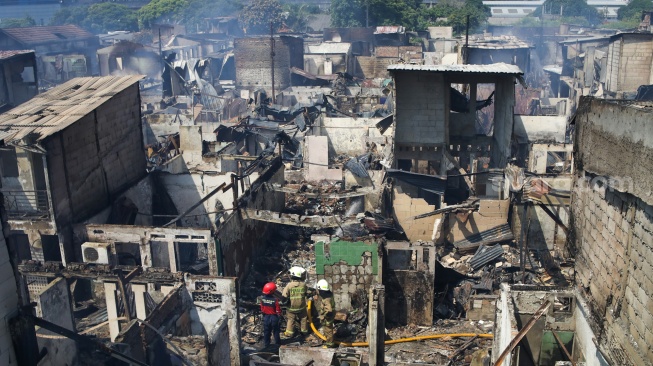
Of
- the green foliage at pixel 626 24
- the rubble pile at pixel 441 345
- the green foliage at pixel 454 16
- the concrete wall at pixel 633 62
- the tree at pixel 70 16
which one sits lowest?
the rubble pile at pixel 441 345

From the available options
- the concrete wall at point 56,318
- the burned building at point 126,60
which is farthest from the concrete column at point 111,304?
the burned building at point 126,60

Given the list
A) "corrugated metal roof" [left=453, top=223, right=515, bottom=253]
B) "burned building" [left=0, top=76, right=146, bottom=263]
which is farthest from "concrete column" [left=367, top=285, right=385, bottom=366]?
"burned building" [left=0, top=76, right=146, bottom=263]

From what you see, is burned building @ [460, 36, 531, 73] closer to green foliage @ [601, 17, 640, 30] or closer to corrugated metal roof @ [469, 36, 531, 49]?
corrugated metal roof @ [469, 36, 531, 49]

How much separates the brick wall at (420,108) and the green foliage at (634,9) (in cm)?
5560

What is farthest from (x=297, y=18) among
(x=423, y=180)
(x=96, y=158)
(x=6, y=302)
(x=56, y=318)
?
(x=6, y=302)

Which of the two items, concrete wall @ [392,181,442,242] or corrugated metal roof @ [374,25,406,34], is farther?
corrugated metal roof @ [374,25,406,34]

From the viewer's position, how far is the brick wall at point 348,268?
12.2 meters

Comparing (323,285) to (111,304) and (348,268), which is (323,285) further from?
(111,304)

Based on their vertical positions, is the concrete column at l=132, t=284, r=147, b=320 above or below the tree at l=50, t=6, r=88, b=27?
below

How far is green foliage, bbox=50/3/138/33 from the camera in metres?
71.1

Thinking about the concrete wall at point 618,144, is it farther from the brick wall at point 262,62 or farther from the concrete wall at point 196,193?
the brick wall at point 262,62

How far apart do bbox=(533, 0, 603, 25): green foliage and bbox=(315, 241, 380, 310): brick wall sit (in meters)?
70.3

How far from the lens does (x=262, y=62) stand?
41812 mm

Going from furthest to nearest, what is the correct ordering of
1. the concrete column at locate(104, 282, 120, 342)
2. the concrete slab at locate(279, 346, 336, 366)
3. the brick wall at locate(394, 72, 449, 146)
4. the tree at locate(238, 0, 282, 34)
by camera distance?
the tree at locate(238, 0, 282, 34), the brick wall at locate(394, 72, 449, 146), the concrete column at locate(104, 282, 120, 342), the concrete slab at locate(279, 346, 336, 366)
